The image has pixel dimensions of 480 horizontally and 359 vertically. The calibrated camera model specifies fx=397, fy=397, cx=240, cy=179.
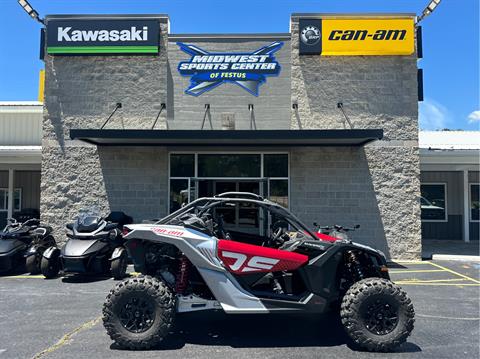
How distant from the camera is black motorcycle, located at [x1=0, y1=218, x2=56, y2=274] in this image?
9.59 metres

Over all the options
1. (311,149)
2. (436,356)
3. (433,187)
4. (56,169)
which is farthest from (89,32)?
(433,187)

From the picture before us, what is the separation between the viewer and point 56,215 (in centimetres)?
1268

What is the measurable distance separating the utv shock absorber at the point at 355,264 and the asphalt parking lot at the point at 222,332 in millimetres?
877

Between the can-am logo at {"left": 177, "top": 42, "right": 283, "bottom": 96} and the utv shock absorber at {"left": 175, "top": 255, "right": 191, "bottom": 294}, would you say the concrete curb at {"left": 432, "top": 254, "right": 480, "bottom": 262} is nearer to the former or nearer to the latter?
the can-am logo at {"left": 177, "top": 42, "right": 283, "bottom": 96}

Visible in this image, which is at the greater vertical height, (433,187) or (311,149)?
(311,149)

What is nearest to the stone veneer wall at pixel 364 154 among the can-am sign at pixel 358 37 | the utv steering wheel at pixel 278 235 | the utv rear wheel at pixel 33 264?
the can-am sign at pixel 358 37

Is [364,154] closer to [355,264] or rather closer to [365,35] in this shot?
[365,35]

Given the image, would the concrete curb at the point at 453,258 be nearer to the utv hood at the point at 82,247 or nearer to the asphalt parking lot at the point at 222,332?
the asphalt parking lot at the point at 222,332

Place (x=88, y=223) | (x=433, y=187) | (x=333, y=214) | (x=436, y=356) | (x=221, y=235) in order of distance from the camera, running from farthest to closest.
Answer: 1. (x=433, y=187)
2. (x=333, y=214)
3. (x=88, y=223)
4. (x=221, y=235)
5. (x=436, y=356)

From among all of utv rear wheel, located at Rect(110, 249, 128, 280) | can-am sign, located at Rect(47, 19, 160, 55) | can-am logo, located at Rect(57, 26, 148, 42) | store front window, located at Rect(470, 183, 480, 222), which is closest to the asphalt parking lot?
utv rear wheel, located at Rect(110, 249, 128, 280)

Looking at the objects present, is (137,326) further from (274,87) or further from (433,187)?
(433,187)

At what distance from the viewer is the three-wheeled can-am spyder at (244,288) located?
4734 millimetres

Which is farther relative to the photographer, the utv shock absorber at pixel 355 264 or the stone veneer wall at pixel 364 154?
the stone veneer wall at pixel 364 154

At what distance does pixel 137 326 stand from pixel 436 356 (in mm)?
3552
